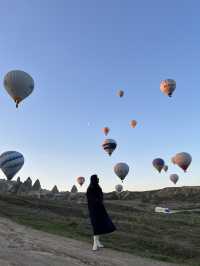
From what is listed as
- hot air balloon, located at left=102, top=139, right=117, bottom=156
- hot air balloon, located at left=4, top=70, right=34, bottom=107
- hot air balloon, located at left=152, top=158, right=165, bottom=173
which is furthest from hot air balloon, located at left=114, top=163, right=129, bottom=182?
hot air balloon, located at left=4, top=70, right=34, bottom=107

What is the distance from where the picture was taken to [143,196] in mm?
100188

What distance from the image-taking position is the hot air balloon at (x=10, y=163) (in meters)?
44.8

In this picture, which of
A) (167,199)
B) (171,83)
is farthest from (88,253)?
(167,199)

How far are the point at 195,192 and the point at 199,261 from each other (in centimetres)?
8806

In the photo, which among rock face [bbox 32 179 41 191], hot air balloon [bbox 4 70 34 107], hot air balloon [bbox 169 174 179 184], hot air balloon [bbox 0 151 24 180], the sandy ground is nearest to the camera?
the sandy ground

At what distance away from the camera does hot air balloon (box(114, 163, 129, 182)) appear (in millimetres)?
62281

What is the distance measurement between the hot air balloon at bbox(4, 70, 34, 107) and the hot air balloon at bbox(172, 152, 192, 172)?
29.2 meters

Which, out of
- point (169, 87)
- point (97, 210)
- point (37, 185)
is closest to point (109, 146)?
point (169, 87)

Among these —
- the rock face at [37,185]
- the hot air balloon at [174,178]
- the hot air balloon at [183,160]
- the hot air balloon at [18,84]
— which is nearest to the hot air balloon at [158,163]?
the hot air balloon at [183,160]

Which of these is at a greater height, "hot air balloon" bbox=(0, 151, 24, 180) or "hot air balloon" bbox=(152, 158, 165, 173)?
"hot air balloon" bbox=(152, 158, 165, 173)

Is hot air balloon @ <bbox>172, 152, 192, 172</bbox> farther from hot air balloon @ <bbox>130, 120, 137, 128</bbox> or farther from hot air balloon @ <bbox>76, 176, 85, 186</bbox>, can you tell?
hot air balloon @ <bbox>76, 176, 85, 186</bbox>

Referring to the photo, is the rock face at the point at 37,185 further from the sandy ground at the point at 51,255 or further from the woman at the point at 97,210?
the woman at the point at 97,210

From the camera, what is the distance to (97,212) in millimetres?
13461

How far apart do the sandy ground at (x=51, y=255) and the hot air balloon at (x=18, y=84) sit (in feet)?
87.7
